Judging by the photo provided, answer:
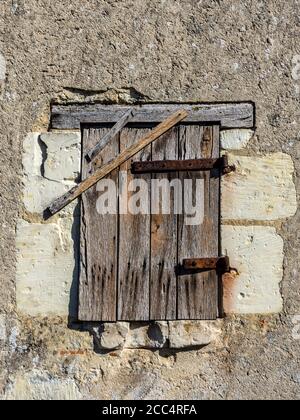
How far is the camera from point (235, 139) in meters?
3.90

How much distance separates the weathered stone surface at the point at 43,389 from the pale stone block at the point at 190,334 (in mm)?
602

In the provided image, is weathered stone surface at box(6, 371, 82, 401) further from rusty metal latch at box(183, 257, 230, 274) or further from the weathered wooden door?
rusty metal latch at box(183, 257, 230, 274)

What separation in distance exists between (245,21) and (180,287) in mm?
1532

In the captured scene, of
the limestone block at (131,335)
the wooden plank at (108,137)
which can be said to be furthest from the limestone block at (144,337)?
the wooden plank at (108,137)

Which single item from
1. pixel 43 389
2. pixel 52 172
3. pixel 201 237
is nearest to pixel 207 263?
pixel 201 237

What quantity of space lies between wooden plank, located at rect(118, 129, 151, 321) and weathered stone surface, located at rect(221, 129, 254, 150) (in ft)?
1.54

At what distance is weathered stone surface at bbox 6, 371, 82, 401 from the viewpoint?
3.83m

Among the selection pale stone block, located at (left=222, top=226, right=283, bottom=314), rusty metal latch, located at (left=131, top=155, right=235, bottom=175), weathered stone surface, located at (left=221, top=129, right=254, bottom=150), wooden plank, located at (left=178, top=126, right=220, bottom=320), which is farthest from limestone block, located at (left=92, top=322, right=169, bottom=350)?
weathered stone surface, located at (left=221, top=129, right=254, bottom=150)

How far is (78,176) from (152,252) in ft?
1.94

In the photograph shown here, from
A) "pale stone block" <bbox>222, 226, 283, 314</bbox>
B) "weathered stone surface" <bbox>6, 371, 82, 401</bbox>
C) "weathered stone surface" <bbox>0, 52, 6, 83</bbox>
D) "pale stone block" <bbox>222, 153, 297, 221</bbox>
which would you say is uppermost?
"weathered stone surface" <bbox>0, 52, 6, 83</bbox>

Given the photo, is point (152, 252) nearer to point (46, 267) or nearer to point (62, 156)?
point (46, 267)
